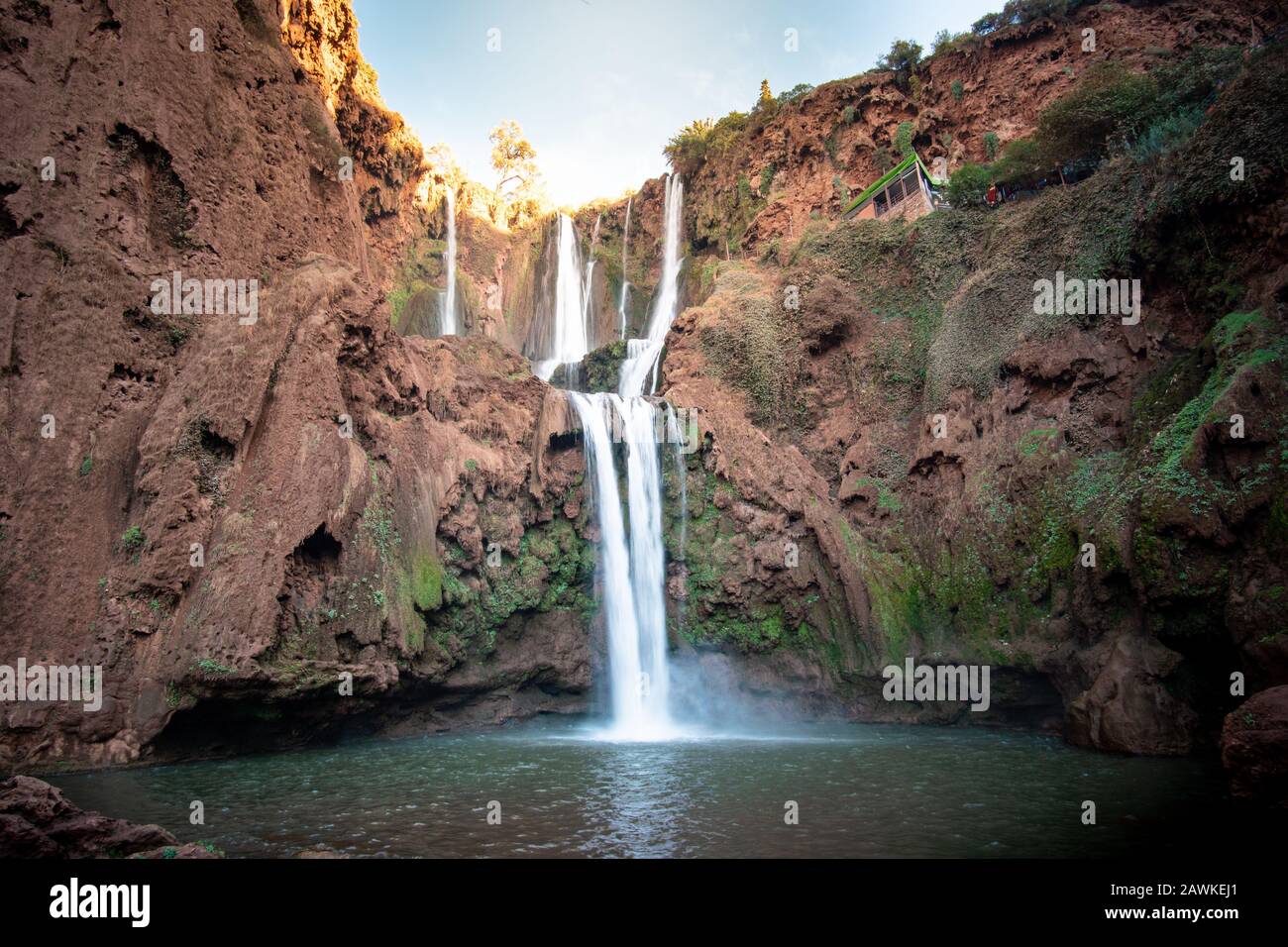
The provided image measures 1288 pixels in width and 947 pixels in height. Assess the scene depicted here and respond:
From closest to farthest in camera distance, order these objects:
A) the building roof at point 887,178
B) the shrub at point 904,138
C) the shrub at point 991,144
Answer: the building roof at point 887,178, the shrub at point 991,144, the shrub at point 904,138

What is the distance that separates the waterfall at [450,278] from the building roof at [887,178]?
1853 centimetres

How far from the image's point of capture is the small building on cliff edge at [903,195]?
85.7ft

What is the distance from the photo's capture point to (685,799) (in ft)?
31.3

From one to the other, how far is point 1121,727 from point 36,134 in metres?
23.2

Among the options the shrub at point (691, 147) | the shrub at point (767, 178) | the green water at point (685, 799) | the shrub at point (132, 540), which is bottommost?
the green water at point (685, 799)

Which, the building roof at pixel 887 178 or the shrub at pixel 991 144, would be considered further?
the shrub at pixel 991 144

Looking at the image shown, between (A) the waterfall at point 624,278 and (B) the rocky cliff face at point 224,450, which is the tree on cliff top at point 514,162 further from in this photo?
(B) the rocky cliff face at point 224,450

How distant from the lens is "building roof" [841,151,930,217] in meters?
26.8

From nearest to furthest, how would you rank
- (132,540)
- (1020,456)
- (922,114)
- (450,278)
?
(132,540) < (1020,456) < (922,114) < (450,278)

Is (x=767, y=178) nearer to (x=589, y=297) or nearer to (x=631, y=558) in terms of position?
(x=589, y=297)

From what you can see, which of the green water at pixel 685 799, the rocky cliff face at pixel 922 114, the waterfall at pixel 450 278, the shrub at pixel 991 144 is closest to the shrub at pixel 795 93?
the rocky cliff face at pixel 922 114

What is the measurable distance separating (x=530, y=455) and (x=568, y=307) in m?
19.3

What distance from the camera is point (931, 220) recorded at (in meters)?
23.2

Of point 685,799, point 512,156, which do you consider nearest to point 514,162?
point 512,156
